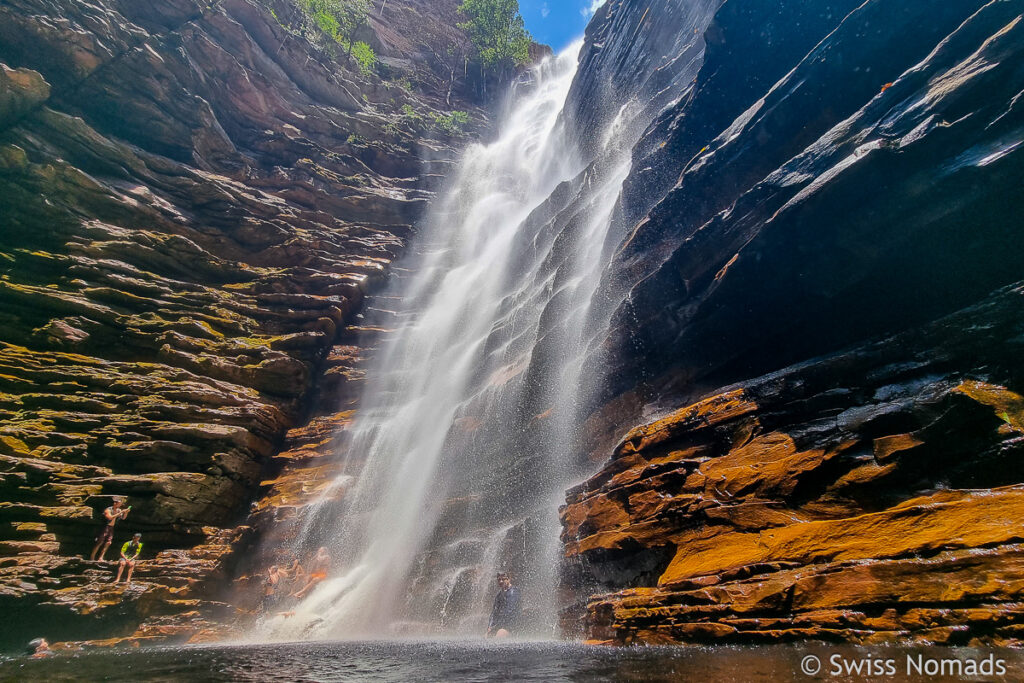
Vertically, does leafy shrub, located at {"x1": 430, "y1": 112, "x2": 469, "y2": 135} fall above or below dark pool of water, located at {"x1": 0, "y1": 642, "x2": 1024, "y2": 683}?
above

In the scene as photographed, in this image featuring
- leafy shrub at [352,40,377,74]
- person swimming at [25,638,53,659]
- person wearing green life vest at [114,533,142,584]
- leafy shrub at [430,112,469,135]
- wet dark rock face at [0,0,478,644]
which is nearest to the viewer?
person swimming at [25,638,53,659]

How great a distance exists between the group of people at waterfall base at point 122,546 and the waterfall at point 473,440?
Answer: 499cm

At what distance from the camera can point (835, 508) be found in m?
8.05

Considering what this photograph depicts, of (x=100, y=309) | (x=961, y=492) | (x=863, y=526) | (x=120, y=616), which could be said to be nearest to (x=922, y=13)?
(x=961, y=492)

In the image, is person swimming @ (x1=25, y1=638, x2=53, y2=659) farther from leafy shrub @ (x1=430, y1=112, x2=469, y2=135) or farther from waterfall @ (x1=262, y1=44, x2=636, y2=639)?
leafy shrub @ (x1=430, y1=112, x2=469, y2=135)

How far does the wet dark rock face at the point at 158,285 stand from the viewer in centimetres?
1560

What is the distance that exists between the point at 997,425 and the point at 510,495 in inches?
509

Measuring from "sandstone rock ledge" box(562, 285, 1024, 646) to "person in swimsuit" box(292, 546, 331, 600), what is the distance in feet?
38.5

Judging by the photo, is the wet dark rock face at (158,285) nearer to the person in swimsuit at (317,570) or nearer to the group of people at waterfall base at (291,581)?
the group of people at waterfall base at (291,581)

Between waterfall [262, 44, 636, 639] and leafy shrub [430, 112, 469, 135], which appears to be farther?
leafy shrub [430, 112, 469, 135]

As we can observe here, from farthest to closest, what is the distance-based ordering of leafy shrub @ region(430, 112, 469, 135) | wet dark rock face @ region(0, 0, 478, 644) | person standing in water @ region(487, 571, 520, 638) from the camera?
leafy shrub @ region(430, 112, 469, 135) → wet dark rock face @ region(0, 0, 478, 644) → person standing in water @ region(487, 571, 520, 638)

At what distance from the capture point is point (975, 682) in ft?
14.1

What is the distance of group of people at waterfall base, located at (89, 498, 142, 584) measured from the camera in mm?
15328

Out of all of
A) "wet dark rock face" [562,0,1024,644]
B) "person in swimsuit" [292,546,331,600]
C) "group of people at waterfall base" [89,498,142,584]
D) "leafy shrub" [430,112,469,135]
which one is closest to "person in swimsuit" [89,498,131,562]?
"group of people at waterfall base" [89,498,142,584]
